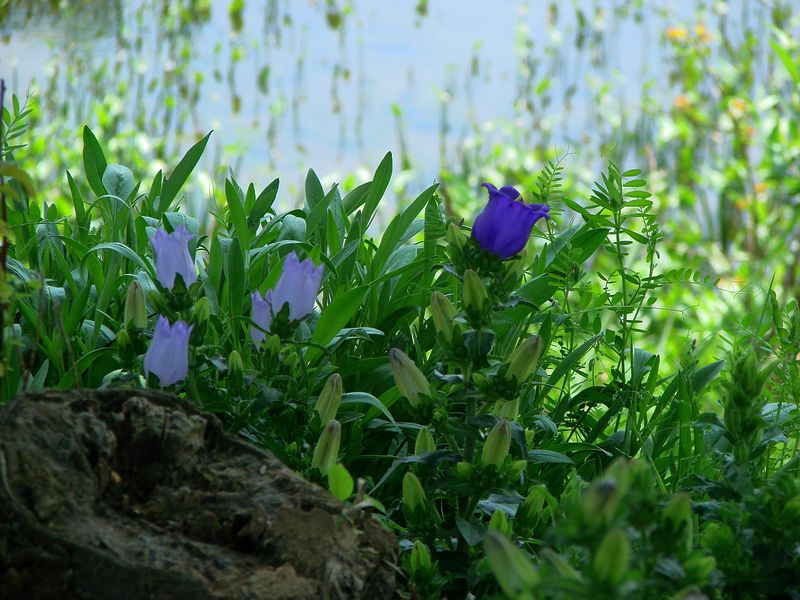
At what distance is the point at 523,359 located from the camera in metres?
1.30

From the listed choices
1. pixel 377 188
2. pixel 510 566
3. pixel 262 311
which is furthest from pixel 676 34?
pixel 510 566

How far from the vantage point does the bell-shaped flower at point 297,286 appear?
1417 millimetres

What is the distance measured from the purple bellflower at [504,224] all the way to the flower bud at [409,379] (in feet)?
0.61

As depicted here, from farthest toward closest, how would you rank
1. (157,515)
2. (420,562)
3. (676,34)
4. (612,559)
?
(676,34) < (420,562) < (157,515) < (612,559)

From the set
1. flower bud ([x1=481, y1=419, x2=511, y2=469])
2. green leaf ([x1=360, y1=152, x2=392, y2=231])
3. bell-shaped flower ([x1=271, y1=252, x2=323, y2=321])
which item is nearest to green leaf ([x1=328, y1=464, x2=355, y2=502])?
flower bud ([x1=481, y1=419, x2=511, y2=469])

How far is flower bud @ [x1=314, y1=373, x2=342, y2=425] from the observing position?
1.38m

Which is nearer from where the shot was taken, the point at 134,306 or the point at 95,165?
the point at 134,306

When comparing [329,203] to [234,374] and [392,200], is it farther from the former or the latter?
[392,200]

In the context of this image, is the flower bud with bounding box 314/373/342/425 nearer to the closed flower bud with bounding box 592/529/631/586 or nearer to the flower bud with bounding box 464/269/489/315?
the flower bud with bounding box 464/269/489/315

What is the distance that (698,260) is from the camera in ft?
15.1

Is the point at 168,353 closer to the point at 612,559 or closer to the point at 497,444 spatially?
the point at 497,444

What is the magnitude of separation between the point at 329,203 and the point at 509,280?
74 cm

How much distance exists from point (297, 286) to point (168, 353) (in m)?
0.20

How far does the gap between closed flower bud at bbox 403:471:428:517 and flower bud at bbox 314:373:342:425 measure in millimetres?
157
